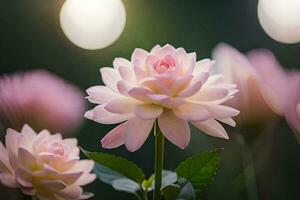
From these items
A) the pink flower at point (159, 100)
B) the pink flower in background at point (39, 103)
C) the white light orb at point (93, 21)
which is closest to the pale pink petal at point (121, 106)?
the pink flower at point (159, 100)

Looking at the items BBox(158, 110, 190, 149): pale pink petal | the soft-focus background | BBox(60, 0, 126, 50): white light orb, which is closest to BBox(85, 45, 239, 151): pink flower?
BBox(158, 110, 190, 149): pale pink petal

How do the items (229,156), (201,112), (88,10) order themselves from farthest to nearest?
1. (88,10)
2. (229,156)
3. (201,112)

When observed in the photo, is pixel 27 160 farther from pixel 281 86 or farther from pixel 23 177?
pixel 281 86

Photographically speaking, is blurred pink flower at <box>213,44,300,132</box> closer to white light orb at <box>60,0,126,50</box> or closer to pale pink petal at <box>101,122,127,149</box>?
pale pink petal at <box>101,122,127,149</box>

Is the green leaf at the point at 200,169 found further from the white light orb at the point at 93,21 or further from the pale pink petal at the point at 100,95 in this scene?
the white light orb at the point at 93,21

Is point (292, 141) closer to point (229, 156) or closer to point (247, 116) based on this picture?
point (229, 156)

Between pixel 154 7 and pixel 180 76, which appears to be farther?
pixel 154 7

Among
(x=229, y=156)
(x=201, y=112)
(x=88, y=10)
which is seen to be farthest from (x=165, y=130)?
(x=88, y=10)
